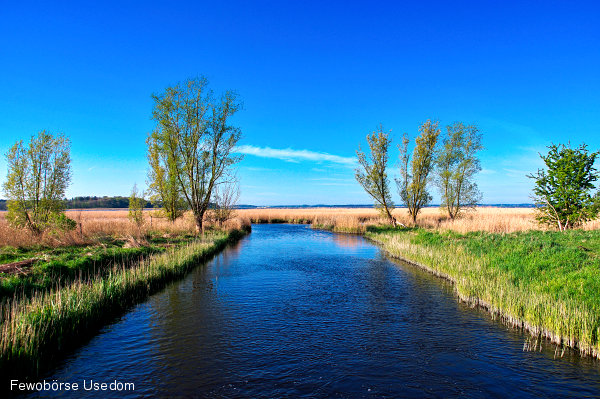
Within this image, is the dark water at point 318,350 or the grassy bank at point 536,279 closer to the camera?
the dark water at point 318,350

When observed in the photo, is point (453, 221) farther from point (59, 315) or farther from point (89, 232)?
point (59, 315)

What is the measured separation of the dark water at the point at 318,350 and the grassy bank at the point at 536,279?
527mm

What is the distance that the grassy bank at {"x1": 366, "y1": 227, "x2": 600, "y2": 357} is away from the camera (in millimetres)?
7473

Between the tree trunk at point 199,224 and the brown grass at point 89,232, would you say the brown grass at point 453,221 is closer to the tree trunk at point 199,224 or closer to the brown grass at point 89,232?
the tree trunk at point 199,224

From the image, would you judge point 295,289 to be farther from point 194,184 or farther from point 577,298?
point 194,184

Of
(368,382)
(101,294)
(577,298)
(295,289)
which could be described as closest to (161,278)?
(101,294)

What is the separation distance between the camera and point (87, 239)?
18141mm

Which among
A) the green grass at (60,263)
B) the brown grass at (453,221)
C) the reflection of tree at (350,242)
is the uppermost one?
the brown grass at (453,221)

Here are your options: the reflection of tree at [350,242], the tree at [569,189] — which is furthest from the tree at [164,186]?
the tree at [569,189]

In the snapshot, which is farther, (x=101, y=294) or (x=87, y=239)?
(x=87, y=239)

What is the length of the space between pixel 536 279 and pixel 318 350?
710 cm

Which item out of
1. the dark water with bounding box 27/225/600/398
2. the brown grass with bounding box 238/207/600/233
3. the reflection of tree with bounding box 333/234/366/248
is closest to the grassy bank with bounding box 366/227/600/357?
the dark water with bounding box 27/225/600/398

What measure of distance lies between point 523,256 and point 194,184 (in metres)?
22.1

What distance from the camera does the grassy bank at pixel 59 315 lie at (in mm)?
6004
